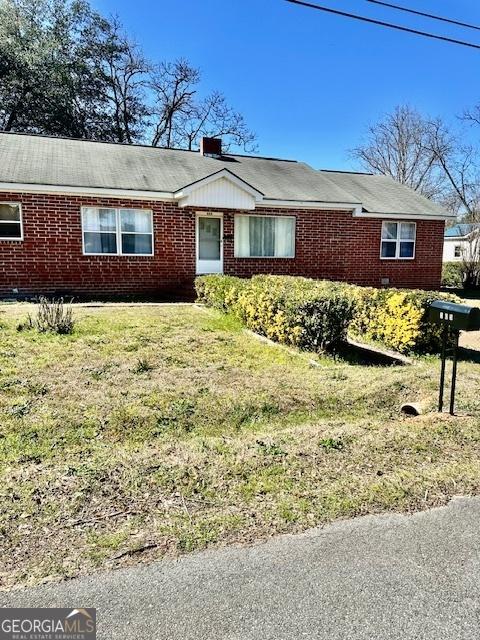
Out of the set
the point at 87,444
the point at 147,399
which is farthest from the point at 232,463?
the point at 147,399

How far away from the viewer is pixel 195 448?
13.2 feet

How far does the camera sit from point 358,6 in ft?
26.5

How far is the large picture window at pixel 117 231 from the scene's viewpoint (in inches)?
523

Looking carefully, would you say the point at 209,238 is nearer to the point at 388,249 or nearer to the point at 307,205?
the point at 307,205

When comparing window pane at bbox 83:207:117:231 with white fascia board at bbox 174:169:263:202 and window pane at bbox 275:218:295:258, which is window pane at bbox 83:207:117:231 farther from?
window pane at bbox 275:218:295:258

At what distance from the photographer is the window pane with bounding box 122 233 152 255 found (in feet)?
44.9

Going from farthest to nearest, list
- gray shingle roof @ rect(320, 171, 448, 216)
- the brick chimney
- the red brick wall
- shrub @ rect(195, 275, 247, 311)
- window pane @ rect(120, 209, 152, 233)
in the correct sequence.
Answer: the brick chimney < gray shingle roof @ rect(320, 171, 448, 216) < window pane @ rect(120, 209, 152, 233) < the red brick wall < shrub @ rect(195, 275, 247, 311)

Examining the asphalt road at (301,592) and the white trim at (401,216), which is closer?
the asphalt road at (301,592)

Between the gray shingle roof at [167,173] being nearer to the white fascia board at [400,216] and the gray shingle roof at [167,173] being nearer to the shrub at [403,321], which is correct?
the white fascia board at [400,216]

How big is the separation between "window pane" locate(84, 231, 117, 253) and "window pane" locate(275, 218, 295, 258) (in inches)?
212

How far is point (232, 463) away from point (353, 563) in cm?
139

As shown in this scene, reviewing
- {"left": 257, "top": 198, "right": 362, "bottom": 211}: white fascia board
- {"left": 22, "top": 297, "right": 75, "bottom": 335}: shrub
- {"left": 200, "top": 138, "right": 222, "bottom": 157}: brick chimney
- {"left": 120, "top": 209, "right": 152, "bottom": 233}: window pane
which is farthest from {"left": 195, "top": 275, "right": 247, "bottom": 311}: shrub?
{"left": 200, "top": 138, "right": 222, "bottom": 157}: brick chimney

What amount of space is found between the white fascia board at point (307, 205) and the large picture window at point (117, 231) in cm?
379

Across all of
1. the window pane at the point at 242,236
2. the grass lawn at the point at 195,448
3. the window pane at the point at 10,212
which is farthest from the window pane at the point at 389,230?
the window pane at the point at 10,212
